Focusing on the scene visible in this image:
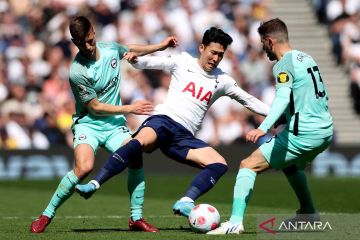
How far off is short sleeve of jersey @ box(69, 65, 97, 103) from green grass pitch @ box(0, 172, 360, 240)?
1.44 metres

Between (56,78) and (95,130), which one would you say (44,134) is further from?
(95,130)

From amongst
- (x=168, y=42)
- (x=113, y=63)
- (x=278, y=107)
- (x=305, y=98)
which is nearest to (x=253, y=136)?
(x=278, y=107)

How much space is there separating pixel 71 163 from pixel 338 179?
5624 millimetres

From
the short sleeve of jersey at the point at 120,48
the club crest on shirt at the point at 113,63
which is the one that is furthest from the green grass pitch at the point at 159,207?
the short sleeve of jersey at the point at 120,48

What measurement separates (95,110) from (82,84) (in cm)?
31

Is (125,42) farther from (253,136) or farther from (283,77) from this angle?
(253,136)

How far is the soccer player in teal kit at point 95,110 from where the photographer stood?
1083 cm

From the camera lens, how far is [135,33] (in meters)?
24.4

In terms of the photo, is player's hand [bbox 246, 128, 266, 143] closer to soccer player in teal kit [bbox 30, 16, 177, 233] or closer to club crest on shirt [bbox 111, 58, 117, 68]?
soccer player in teal kit [bbox 30, 16, 177, 233]

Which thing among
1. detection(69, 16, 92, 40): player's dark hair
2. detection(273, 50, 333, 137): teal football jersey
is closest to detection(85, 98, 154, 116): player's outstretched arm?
detection(69, 16, 92, 40): player's dark hair

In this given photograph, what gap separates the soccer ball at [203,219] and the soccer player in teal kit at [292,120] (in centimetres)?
9

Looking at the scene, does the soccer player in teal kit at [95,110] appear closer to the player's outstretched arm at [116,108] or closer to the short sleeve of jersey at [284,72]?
the player's outstretched arm at [116,108]

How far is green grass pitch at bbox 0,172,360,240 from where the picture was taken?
1052 cm

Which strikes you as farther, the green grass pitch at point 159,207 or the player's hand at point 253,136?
the green grass pitch at point 159,207
